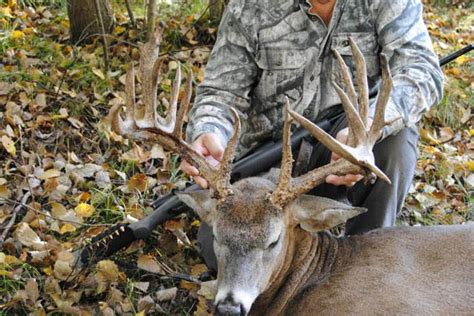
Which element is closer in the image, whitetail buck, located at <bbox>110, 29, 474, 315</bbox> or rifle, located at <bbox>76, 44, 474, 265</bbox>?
whitetail buck, located at <bbox>110, 29, 474, 315</bbox>

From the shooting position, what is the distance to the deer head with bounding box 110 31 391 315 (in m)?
3.46

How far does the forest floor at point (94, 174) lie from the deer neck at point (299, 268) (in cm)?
48

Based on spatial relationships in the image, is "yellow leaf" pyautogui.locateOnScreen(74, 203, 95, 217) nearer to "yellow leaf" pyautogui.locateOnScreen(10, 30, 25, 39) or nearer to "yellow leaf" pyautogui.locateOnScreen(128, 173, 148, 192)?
"yellow leaf" pyautogui.locateOnScreen(128, 173, 148, 192)

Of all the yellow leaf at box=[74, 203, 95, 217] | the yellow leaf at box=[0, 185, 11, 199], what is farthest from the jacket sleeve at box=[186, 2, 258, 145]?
the yellow leaf at box=[0, 185, 11, 199]

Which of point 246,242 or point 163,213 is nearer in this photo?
point 246,242

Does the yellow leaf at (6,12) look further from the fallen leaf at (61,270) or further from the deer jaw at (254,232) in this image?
the deer jaw at (254,232)

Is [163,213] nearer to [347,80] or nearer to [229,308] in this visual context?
[229,308]

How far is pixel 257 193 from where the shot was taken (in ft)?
12.1

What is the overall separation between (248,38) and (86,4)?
2740 millimetres

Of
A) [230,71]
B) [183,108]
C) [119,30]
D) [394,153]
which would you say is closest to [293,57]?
[230,71]

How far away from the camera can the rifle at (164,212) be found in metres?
4.61

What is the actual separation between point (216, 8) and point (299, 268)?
452 cm

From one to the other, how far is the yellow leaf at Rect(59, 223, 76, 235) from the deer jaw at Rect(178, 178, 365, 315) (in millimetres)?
1570

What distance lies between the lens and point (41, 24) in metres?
7.55
